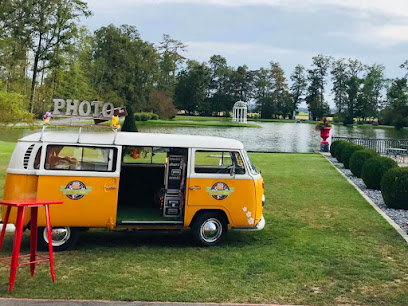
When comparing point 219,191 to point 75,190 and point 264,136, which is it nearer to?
point 75,190

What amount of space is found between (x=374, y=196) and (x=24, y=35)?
151 ft

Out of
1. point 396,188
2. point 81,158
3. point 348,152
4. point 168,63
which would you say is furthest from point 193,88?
point 81,158

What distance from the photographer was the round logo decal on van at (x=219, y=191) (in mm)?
8227

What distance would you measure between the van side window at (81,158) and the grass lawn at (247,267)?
1441mm

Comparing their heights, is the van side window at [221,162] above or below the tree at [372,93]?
below

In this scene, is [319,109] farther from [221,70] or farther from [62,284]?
[62,284]

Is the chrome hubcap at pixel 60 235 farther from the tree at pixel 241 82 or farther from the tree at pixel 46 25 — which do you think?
the tree at pixel 241 82

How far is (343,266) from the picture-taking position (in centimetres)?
747

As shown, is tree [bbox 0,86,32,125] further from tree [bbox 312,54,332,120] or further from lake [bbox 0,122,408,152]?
tree [bbox 312,54,332,120]

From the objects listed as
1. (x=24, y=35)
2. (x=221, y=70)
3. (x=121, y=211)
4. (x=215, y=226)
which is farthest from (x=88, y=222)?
(x=221, y=70)

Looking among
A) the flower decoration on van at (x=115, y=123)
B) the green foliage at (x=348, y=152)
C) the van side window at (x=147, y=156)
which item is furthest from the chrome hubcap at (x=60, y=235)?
the green foliage at (x=348, y=152)

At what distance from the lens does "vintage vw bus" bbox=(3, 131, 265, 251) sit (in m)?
7.61

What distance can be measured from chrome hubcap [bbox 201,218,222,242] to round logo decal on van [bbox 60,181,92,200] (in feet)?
7.10

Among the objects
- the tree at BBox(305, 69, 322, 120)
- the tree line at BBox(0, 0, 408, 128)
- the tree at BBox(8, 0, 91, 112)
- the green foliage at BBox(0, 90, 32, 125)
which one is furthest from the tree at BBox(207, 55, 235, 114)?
the green foliage at BBox(0, 90, 32, 125)
